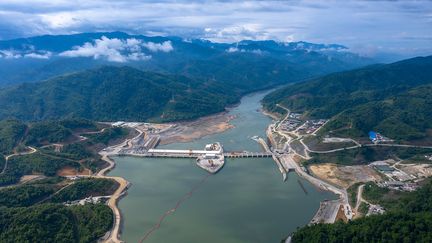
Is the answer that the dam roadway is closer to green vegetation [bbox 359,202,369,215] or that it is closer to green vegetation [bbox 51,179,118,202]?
green vegetation [bbox 51,179,118,202]

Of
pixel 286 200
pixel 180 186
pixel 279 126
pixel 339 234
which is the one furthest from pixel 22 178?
pixel 279 126

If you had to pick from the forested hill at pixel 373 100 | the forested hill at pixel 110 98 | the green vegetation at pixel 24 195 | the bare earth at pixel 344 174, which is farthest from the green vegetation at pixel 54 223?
the forested hill at pixel 110 98

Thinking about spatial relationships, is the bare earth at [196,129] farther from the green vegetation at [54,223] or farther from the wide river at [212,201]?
the green vegetation at [54,223]

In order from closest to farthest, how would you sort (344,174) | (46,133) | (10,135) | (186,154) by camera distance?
(344,174) < (10,135) < (186,154) < (46,133)

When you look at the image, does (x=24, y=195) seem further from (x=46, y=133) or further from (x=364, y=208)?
(x=364, y=208)

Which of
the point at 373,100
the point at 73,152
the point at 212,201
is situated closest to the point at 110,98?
the point at 73,152
